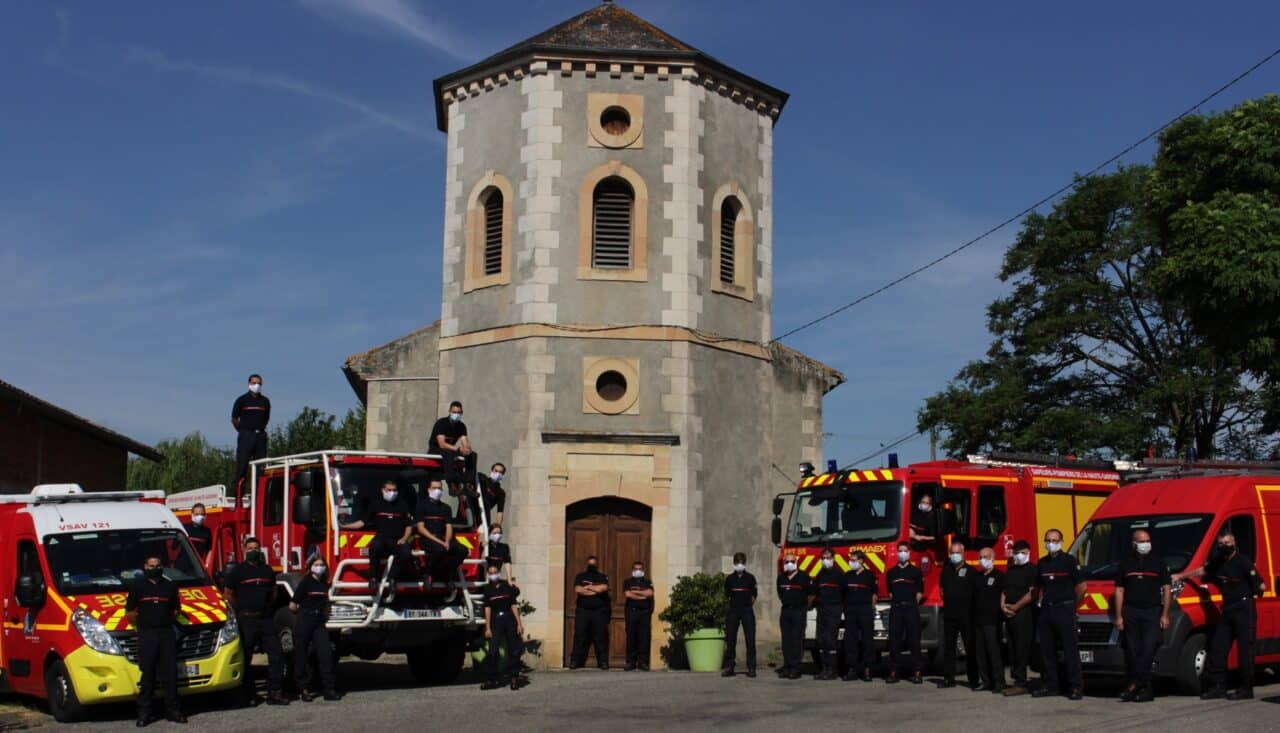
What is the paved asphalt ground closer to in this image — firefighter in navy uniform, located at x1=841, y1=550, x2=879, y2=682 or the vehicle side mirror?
firefighter in navy uniform, located at x1=841, y1=550, x2=879, y2=682

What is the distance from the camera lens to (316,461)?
17016 mm

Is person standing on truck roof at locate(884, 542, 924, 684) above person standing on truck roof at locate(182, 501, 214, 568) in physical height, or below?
below

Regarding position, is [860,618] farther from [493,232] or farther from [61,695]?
[493,232]

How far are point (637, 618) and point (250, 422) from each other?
6608 millimetres

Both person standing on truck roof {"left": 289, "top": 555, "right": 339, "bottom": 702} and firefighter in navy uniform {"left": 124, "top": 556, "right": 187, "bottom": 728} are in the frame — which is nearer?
firefighter in navy uniform {"left": 124, "top": 556, "right": 187, "bottom": 728}

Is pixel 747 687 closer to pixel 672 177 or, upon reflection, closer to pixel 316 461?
pixel 316 461

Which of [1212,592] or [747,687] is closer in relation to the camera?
[1212,592]

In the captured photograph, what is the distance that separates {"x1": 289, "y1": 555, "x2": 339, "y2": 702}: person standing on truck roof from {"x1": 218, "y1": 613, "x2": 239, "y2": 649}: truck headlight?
0.66 metres

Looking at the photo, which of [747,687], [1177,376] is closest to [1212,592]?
[747,687]

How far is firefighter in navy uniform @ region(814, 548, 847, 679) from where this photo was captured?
1847 centimetres

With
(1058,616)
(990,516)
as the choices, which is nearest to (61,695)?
(1058,616)

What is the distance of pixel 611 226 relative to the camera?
2419cm

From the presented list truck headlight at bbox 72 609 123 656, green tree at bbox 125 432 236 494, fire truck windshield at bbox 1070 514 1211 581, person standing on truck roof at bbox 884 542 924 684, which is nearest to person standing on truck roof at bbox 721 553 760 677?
person standing on truck roof at bbox 884 542 924 684

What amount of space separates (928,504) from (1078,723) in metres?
6.01
